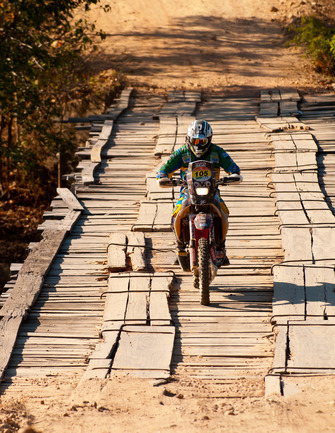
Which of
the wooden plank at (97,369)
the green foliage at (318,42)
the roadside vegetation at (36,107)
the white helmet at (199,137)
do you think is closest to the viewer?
the wooden plank at (97,369)

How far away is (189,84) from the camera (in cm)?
1572

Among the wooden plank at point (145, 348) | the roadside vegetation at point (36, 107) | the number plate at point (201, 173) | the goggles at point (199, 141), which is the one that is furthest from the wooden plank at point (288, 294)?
the roadside vegetation at point (36, 107)

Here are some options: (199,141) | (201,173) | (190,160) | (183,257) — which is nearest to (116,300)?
(183,257)

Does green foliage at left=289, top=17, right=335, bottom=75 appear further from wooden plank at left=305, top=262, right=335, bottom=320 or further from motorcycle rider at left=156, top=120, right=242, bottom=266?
wooden plank at left=305, top=262, right=335, bottom=320

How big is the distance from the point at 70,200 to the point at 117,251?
2.05m

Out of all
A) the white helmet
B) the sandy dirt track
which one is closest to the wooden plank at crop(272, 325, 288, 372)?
the sandy dirt track

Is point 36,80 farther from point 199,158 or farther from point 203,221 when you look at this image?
point 203,221

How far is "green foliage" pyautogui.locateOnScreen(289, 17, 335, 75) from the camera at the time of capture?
53.8 ft

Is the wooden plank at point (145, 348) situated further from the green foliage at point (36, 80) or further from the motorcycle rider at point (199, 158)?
the green foliage at point (36, 80)

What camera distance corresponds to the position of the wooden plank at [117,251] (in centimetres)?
729

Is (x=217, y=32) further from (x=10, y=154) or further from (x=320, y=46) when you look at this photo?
(x=10, y=154)

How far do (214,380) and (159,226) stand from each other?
11.1 feet

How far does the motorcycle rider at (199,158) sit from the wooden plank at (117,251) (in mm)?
820

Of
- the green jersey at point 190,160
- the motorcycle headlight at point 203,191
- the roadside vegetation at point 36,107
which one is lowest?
the roadside vegetation at point 36,107
